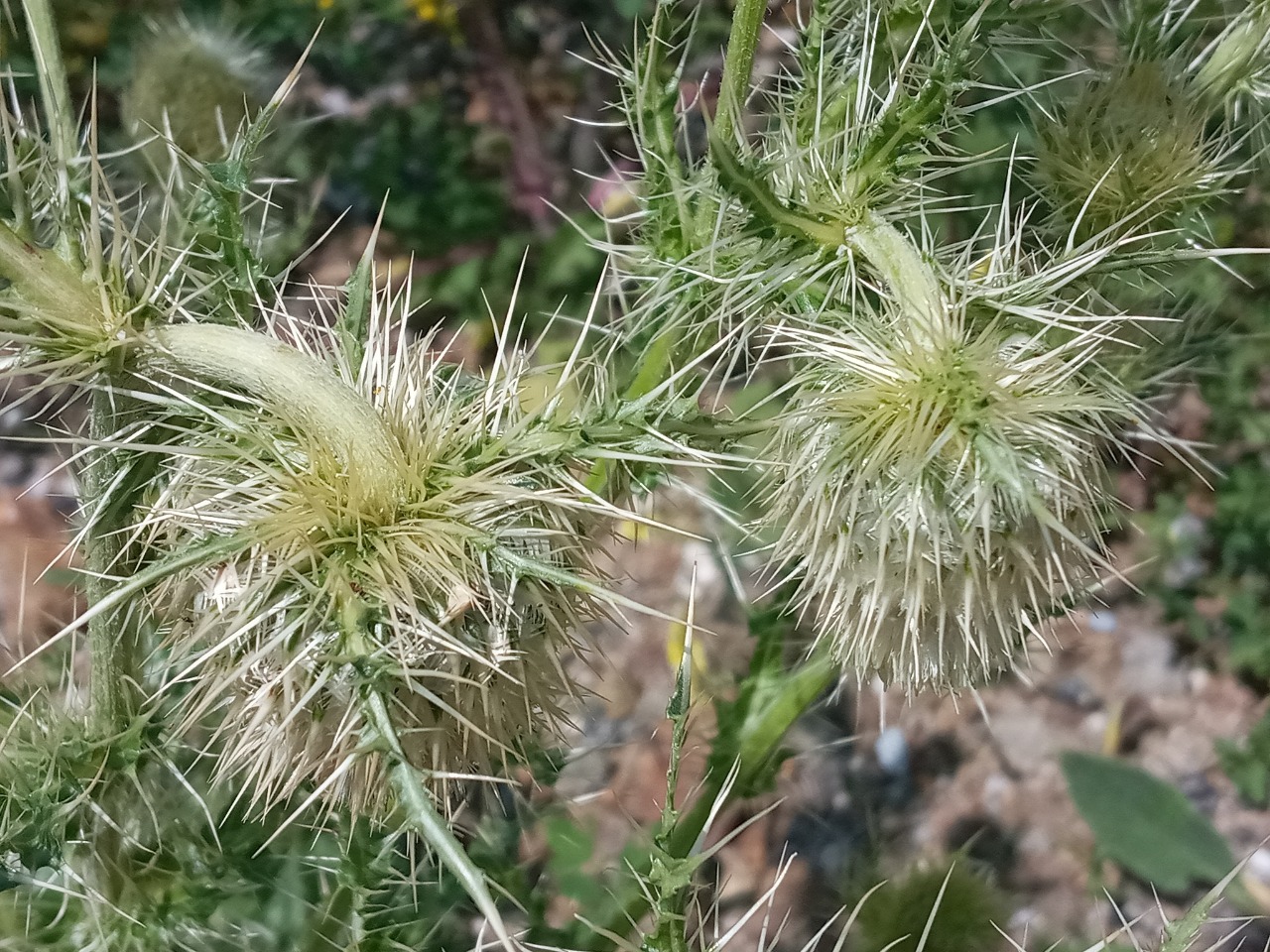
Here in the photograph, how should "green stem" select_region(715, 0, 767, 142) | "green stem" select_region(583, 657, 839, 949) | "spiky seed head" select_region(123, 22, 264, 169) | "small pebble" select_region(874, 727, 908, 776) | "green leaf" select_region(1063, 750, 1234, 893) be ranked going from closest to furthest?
1. "green stem" select_region(715, 0, 767, 142)
2. "green stem" select_region(583, 657, 839, 949)
3. "spiky seed head" select_region(123, 22, 264, 169)
4. "green leaf" select_region(1063, 750, 1234, 893)
5. "small pebble" select_region(874, 727, 908, 776)

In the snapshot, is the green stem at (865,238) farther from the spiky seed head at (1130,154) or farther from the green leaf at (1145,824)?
the green leaf at (1145,824)

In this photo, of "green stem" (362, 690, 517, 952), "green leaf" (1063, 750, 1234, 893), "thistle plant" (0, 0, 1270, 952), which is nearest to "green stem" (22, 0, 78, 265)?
"thistle plant" (0, 0, 1270, 952)

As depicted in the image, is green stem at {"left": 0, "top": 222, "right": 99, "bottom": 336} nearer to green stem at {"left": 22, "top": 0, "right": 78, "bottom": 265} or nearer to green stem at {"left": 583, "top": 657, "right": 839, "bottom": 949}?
green stem at {"left": 22, "top": 0, "right": 78, "bottom": 265}

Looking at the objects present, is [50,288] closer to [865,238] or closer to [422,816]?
[422,816]

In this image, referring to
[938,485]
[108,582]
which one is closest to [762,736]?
[938,485]

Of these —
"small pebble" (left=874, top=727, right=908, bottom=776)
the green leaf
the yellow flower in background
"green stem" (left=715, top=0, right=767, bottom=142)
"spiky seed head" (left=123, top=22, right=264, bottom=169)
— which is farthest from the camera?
the yellow flower in background

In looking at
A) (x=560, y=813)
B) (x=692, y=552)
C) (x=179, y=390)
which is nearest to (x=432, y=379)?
(x=179, y=390)

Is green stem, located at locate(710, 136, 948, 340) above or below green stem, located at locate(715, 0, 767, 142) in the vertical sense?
below

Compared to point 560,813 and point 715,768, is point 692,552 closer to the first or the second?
point 560,813
